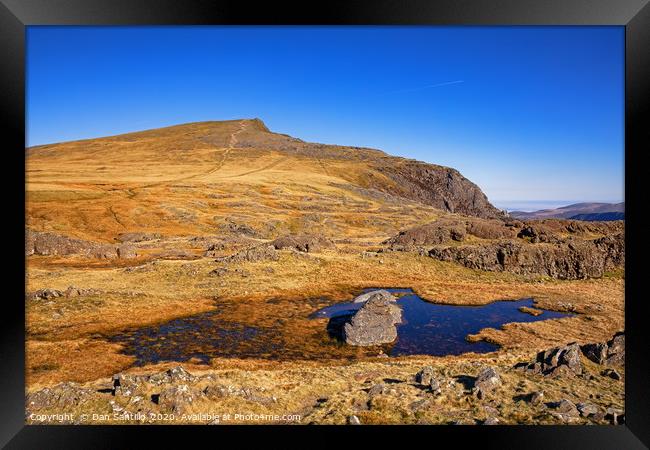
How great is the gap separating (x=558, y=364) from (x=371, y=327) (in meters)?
7.96

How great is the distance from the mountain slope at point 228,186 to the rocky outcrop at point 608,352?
2522cm

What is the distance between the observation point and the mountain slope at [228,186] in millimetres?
61656

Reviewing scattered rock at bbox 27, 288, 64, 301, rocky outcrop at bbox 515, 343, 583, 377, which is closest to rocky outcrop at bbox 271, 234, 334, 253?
scattered rock at bbox 27, 288, 64, 301

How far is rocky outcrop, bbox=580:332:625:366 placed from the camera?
40.6 feet

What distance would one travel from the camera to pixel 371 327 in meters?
18.1

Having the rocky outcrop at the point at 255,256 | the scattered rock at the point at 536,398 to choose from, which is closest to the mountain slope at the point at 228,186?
the rocky outcrop at the point at 255,256

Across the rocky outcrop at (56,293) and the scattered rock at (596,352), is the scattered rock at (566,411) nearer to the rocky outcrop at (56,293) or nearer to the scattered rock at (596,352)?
the scattered rock at (596,352)

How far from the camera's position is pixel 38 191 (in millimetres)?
62750

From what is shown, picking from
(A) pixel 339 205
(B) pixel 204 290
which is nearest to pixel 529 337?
(B) pixel 204 290

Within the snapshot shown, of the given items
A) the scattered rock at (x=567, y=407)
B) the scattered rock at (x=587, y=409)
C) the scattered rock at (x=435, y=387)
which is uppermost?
the scattered rock at (x=567, y=407)

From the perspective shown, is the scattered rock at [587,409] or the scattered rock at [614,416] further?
the scattered rock at [587,409]

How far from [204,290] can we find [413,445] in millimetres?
21083
